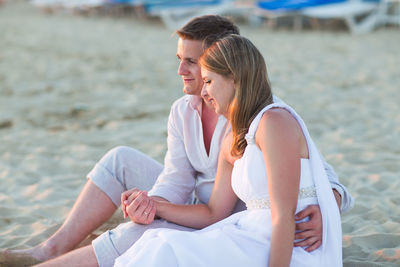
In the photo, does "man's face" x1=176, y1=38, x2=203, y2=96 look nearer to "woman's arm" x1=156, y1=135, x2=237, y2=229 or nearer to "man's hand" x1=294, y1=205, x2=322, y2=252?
"woman's arm" x1=156, y1=135, x2=237, y2=229

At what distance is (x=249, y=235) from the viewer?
1773 mm

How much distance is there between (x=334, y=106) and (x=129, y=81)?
3.02 m

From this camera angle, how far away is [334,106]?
5621mm

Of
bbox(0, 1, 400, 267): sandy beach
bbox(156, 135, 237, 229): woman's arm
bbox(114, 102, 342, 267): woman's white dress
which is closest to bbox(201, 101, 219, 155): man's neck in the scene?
bbox(156, 135, 237, 229): woman's arm

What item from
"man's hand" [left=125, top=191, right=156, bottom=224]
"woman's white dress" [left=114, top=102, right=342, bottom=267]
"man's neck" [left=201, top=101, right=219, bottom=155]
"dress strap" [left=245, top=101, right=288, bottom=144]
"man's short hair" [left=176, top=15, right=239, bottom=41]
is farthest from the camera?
"man's neck" [left=201, top=101, right=219, bottom=155]

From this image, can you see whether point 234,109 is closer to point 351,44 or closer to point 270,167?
point 270,167

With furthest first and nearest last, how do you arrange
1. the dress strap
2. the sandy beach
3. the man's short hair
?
the sandy beach, the man's short hair, the dress strap

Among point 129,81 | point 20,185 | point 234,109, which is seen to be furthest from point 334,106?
point 234,109

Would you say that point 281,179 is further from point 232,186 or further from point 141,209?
point 141,209

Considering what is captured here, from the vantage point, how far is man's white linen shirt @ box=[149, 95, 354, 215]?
2377mm

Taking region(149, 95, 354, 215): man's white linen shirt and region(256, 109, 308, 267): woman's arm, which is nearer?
region(256, 109, 308, 267): woman's arm

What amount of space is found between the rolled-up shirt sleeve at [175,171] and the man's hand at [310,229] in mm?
740

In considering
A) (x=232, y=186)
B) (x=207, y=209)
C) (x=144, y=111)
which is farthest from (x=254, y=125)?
(x=144, y=111)

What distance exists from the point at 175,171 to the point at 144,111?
3342 millimetres
